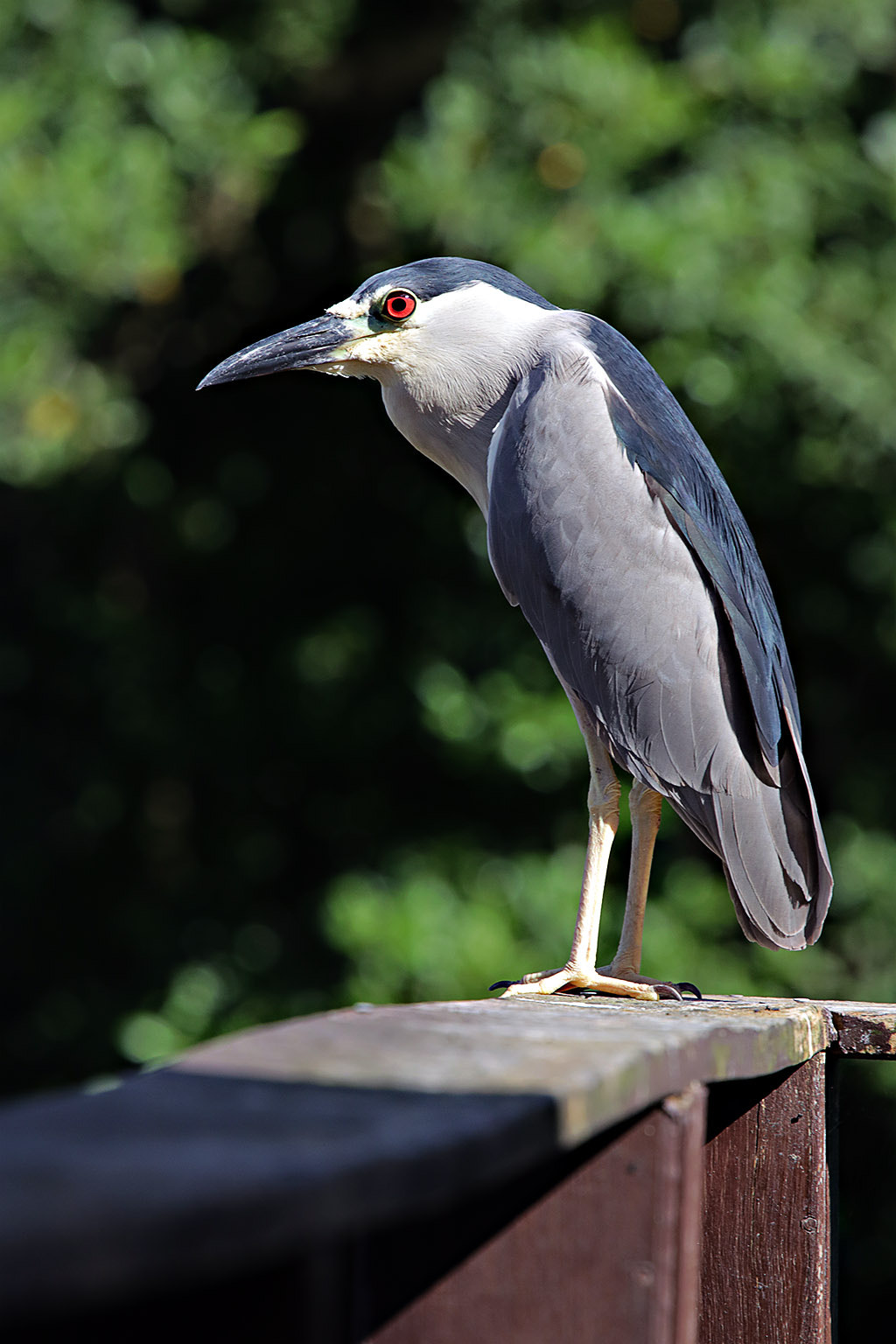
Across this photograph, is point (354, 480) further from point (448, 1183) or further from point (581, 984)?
point (448, 1183)

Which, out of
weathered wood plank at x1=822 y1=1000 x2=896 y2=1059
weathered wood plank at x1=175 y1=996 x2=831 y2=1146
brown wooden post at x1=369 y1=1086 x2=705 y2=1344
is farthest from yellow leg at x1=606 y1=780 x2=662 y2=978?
brown wooden post at x1=369 y1=1086 x2=705 y2=1344

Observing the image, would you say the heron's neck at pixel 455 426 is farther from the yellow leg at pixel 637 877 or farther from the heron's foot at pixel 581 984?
the heron's foot at pixel 581 984

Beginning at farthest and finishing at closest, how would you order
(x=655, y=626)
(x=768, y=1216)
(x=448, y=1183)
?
1. (x=655, y=626)
2. (x=768, y=1216)
3. (x=448, y=1183)

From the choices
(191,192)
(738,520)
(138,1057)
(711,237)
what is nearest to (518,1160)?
(738,520)

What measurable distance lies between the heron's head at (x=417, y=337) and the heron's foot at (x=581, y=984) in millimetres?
1049

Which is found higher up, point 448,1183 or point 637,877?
point 637,877

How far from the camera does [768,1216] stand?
1429 mm

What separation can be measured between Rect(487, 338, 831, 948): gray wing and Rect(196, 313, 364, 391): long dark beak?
399 millimetres

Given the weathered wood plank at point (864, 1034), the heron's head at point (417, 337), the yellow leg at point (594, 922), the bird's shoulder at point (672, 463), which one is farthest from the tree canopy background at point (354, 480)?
the weathered wood plank at point (864, 1034)

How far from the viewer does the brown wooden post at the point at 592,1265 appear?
3.16 ft

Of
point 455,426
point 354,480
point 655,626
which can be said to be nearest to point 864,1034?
point 655,626

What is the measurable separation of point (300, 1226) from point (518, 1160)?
0.65ft

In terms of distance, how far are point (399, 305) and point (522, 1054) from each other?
1927 millimetres

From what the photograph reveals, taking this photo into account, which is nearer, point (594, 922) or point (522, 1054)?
point (522, 1054)
